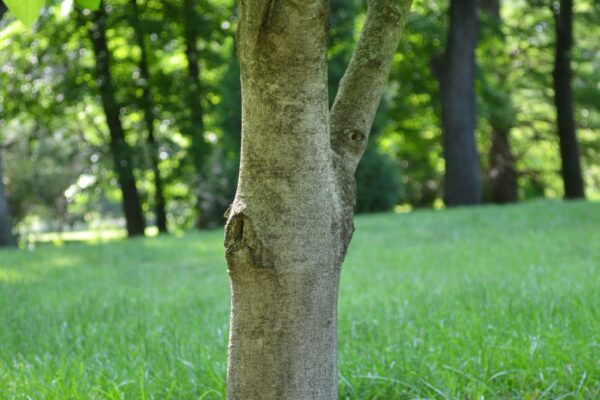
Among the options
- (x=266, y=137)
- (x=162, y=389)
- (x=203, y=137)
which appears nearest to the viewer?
→ (x=266, y=137)

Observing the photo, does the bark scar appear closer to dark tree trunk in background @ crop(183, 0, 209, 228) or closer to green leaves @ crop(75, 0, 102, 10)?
green leaves @ crop(75, 0, 102, 10)

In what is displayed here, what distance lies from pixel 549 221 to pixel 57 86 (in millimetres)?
14683

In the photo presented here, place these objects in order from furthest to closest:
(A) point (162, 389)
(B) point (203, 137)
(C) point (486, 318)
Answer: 1. (B) point (203, 137)
2. (C) point (486, 318)
3. (A) point (162, 389)

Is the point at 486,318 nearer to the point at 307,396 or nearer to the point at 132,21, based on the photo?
the point at 307,396

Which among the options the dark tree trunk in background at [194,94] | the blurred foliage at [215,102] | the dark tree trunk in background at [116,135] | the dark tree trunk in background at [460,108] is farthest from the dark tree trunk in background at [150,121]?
the dark tree trunk in background at [460,108]

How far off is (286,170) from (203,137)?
19724 millimetres

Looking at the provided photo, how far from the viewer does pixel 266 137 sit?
213 cm

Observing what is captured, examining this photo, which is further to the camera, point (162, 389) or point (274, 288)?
point (162, 389)

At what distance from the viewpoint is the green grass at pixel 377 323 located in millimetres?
3053

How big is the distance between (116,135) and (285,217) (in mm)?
19701

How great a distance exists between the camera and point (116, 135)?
2108cm

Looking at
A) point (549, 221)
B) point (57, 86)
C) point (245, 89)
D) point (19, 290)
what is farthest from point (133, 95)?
point (245, 89)

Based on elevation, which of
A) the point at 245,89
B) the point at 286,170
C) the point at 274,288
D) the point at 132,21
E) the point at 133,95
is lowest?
the point at 274,288

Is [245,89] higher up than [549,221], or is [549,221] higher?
[245,89]
